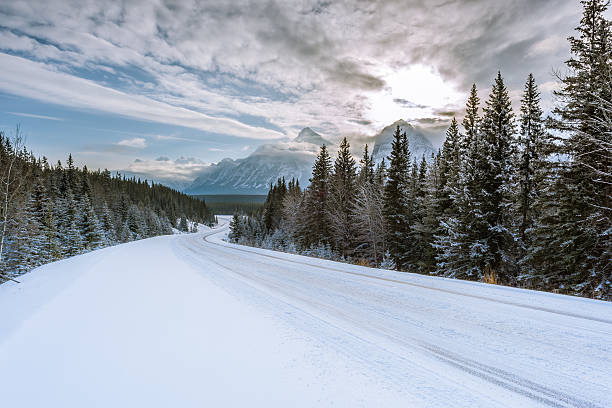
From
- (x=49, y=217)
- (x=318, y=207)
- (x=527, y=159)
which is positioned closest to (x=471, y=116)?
(x=527, y=159)

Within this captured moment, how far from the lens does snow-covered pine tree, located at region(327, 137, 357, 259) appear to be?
3262 cm

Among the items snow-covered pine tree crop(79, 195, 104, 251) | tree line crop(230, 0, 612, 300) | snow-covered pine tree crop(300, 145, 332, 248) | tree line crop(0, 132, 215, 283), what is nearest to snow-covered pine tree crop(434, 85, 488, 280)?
tree line crop(230, 0, 612, 300)

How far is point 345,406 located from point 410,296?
3.88 meters

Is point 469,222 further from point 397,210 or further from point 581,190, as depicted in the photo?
point 397,210

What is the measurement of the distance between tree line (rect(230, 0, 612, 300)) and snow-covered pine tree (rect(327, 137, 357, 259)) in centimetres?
17

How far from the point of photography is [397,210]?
28.1 meters

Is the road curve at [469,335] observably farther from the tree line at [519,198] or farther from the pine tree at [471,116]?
the pine tree at [471,116]

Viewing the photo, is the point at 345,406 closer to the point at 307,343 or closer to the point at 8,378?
the point at 307,343

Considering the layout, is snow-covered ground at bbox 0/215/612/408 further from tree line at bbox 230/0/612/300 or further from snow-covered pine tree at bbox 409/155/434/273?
snow-covered pine tree at bbox 409/155/434/273

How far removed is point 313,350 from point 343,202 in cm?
3059

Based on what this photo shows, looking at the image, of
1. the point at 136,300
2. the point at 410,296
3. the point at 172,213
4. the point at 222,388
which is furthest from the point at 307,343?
the point at 172,213

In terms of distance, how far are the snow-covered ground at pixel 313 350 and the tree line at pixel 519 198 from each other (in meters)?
5.14

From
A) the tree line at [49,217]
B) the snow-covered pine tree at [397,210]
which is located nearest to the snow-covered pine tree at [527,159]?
the snow-covered pine tree at [397,210]

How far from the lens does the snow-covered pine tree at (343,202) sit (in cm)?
3262
